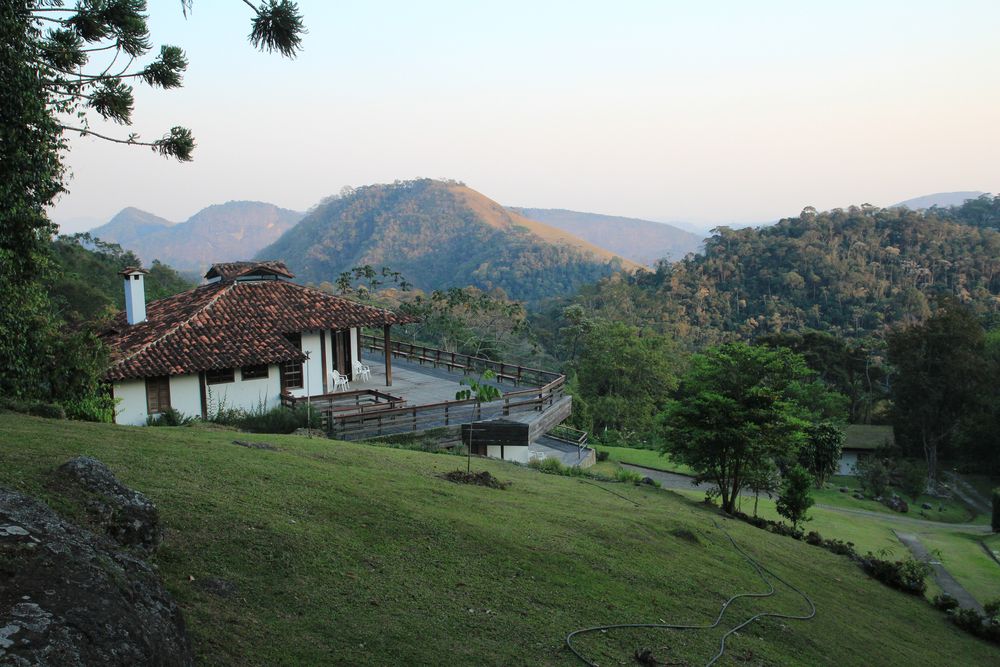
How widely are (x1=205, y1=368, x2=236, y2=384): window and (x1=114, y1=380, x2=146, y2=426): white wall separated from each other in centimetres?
167

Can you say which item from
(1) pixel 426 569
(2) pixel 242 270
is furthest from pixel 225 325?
(1) pixel 426 569

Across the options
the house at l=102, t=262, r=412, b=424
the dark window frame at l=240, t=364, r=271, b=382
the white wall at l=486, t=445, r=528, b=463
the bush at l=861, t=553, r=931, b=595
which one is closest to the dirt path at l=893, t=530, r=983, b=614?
the bush at l=861, t=553, r=931, b=595

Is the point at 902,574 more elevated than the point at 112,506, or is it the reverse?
the point at 112,506

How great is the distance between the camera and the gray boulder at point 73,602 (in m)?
3.23

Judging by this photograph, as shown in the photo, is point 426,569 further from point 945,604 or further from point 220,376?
point 220,376

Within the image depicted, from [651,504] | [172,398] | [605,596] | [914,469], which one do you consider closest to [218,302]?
[172,398]

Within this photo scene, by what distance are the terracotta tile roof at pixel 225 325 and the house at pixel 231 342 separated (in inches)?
1.1

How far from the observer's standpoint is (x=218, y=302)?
22.9 metres

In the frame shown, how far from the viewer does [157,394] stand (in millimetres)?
19359

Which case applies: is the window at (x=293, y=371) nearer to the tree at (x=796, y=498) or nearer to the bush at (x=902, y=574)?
the tree at (x=796, y=498)

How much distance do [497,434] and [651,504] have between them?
5.53 meters

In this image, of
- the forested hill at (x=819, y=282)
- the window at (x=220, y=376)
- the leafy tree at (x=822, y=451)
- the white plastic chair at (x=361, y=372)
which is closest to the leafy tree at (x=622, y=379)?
the leafy tree at (x=822, y=451)

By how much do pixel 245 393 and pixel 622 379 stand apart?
1226 inches

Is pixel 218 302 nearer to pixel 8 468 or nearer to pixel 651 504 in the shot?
pixel 651 504
